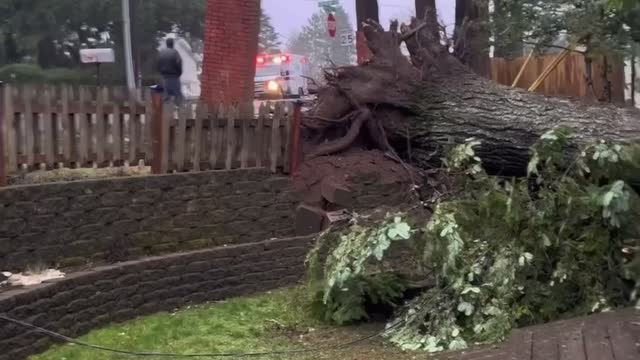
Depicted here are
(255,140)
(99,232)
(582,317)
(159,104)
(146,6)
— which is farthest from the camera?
(146,6)

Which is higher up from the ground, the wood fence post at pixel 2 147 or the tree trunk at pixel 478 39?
the tree trunk at pixel 478 39

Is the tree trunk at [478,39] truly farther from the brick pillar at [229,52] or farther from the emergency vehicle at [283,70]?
the emergency vehicle at [283,70]

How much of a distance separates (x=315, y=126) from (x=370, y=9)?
29.3 feet

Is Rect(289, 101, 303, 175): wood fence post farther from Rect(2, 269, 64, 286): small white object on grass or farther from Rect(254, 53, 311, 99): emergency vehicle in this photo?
Rect(254, 53, 311, 99): emergency vehicle

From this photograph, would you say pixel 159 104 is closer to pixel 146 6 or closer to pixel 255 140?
pixel 255 140

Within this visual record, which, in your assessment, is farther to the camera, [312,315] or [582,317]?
[312,315]

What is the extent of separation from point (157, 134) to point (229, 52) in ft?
7.82

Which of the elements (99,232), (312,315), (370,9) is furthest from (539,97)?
(370,9)

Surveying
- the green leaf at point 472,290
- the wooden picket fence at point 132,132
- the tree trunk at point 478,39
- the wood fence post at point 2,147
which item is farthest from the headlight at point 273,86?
the green leaf at point 472,290

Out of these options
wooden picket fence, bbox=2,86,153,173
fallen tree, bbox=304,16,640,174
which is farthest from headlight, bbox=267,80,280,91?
wooden picket fence, bbox=2,86,153,173

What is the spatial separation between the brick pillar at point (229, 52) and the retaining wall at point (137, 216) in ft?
5.40

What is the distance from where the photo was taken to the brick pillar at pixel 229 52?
9867 mm

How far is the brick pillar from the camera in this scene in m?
9.87

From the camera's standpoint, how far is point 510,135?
861 centimetres
